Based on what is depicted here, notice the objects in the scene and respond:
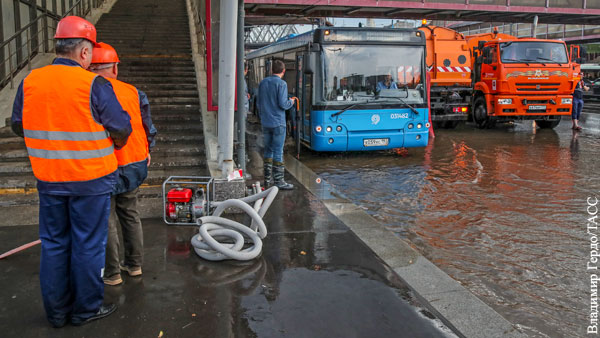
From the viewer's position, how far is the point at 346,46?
37.5 ft

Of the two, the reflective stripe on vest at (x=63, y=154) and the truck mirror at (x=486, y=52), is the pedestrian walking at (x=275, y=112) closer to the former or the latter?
the reflective stripe on vest at (x=63, y=154)

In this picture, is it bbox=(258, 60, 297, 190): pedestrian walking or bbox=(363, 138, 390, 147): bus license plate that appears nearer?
bbox=(258, 60, 297, 190): pedestrian walking

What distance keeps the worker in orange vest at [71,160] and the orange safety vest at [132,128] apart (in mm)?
548

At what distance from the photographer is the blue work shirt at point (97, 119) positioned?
11.3 ft

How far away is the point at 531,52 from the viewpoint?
1619cm

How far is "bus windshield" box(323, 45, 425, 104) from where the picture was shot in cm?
1137

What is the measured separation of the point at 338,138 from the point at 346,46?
1.98 meters

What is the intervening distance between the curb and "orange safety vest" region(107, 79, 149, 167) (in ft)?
8.09

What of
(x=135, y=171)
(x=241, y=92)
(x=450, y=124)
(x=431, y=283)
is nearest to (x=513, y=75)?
(x=450, y=124)

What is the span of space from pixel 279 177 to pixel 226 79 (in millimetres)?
2286

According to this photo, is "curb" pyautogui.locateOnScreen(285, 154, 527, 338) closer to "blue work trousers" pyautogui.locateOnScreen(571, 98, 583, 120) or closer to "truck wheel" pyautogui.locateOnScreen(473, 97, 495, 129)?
"truck wheel" pyautogui.locateOnScreen(473, 97, 495, 129)

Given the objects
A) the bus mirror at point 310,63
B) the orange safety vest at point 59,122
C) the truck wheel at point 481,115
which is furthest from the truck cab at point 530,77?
the orange safety vest at point 59,122

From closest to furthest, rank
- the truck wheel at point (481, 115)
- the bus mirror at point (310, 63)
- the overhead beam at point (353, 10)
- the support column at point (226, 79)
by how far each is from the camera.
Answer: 1. the support column at point (226, 79)
2. the bus mirror at point (310, 63)
3. the truck wheel at point (481, 115)
4. the overhead beam at point (353, 10)

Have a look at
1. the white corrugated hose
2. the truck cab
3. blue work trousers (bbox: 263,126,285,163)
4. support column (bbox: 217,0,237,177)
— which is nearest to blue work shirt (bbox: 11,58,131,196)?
the white corrugated hose
